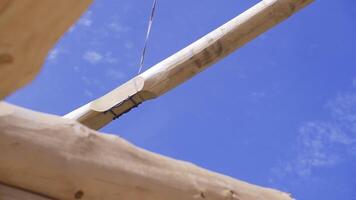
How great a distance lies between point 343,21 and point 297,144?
8.85 feet

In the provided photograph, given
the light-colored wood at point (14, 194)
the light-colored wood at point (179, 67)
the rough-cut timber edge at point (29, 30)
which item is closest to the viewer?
the rough-cut timber edge at point (29, 30)

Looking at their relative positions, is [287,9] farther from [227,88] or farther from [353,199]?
[353,199]

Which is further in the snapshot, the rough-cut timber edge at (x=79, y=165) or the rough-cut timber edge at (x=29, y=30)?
the rough-cut timber edge at (x=79, y=165)

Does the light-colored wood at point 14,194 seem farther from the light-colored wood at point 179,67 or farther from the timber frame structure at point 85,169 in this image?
the light-colored wood at point 179,67

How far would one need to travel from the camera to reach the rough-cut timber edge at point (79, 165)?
6.79 ft

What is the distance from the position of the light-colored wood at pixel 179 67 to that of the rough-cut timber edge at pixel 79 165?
1.44 metres

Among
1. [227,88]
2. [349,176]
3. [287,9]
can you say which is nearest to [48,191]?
[287,9]

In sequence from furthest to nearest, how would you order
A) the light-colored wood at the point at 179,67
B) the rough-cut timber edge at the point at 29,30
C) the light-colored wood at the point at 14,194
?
the light-colored wood at the point at 179,67
the light-colored wood at the point at 14,194
the rough-cut timber edge at the point at 29,30

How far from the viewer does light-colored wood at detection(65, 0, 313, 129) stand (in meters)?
3.82

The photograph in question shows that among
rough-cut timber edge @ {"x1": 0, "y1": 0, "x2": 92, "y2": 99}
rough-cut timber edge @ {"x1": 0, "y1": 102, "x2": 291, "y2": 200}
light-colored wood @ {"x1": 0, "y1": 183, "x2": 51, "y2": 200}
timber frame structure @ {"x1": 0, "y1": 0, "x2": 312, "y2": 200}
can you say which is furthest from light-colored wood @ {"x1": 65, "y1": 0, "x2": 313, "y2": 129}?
rough-cut timber edge @ {"x1": 0, "y1": 0, "x2": 92, "y2": 99}

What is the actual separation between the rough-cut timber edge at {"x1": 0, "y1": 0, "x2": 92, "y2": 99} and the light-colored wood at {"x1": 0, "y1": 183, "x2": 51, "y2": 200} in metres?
0.96

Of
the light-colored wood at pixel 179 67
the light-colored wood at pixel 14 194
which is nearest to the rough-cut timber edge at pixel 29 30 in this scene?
the light-colored wood at pixel 14 194

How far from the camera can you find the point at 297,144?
48.2 feet

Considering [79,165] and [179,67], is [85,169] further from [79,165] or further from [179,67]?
[179,67]
